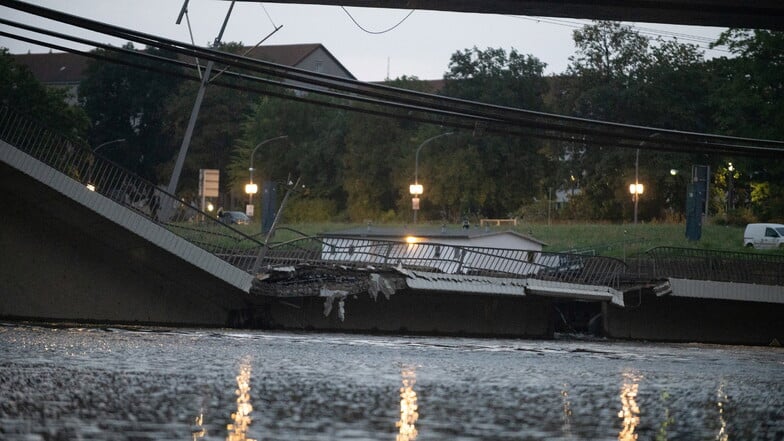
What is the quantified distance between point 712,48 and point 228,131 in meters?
44.1

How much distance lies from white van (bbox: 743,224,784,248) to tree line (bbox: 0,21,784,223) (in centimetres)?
472

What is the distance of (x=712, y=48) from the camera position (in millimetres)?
73812

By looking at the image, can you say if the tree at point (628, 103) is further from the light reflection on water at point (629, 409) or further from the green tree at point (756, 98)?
the light reflection on water at point (629, 409)

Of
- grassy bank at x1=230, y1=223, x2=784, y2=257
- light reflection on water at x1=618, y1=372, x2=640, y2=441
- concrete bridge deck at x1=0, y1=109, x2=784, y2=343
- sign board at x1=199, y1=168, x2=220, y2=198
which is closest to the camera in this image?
light reflection on water at x1=618, y1=372, x2=640, y2=441

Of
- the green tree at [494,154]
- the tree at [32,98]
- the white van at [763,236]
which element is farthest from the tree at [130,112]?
the white van at [763,236]

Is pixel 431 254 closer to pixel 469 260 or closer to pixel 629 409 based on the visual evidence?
pixel 469 260

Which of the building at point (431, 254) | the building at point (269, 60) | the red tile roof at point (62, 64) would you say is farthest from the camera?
the red tile roof at point (62, 64)

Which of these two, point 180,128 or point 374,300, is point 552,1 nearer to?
point 374,300

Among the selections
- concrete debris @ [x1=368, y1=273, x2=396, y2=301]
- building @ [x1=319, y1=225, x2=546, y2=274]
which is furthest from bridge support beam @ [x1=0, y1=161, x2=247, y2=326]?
building @ [x1=319, y1=225, x2=546, y2=274]

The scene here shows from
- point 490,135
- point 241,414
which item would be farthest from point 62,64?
point 241,414

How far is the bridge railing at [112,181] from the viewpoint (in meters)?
30.5

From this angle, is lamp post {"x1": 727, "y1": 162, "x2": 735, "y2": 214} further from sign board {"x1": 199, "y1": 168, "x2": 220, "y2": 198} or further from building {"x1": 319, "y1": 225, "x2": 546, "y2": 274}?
sign board {"x1": 199, "y1": 168, "x2": 220, "y2": 198}

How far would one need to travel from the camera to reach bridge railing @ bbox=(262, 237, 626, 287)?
130 feet

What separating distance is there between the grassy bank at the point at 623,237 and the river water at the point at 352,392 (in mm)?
31229
